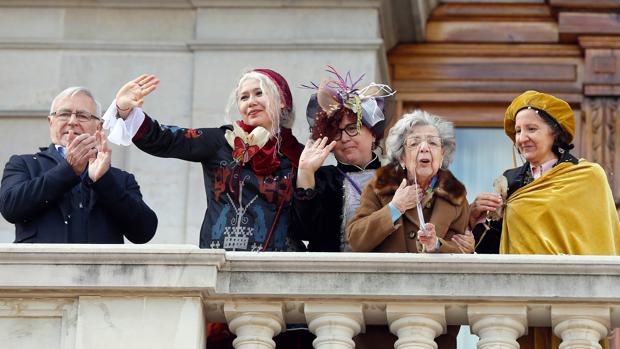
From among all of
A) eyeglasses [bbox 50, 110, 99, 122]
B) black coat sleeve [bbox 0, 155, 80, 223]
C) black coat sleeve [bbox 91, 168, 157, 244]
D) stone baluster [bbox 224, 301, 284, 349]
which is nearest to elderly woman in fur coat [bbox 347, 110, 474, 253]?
stone baluster [bbox 224, 301, 284, 349]

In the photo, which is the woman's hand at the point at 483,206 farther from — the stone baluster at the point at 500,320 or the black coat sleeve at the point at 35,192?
the black coat sleeve at the point at 35,192

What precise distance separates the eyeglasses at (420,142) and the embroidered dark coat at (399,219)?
0.39ft

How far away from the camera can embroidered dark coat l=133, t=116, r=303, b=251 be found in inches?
378

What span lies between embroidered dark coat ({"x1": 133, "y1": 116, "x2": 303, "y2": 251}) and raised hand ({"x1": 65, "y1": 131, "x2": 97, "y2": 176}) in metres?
0.23

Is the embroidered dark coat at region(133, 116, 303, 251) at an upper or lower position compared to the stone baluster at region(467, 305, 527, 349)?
upper

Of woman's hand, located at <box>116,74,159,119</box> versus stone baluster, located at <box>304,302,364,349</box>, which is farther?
woman's hand, located at <box>116,74,159,119</box>

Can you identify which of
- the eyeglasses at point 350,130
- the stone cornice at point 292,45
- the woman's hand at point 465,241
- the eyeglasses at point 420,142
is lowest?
the woman's hand at point 465,241

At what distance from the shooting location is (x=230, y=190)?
972cm

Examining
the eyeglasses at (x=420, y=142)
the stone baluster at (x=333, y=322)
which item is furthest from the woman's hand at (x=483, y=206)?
the stone baluster at (x=333, y=322)

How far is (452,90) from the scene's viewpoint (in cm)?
1416

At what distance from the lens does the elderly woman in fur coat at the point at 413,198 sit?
905 centimetres

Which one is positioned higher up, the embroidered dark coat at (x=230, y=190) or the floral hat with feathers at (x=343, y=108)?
the floral hat with feathers at (x=343, y=108)

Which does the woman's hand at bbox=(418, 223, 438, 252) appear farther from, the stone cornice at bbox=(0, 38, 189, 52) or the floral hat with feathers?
the stone cornice at bbox=(0, 38, 189, 52)

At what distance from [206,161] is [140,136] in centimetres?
33
